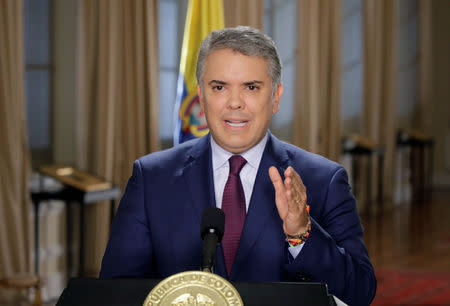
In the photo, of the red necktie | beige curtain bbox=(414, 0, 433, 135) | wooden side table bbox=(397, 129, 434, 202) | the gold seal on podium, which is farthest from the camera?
beige curtain bbox=(414, 0, 433, 135)

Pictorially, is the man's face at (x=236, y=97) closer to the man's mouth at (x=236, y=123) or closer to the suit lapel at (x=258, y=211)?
the man's mouth at (x=236, y=123)

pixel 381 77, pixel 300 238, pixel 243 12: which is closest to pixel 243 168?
pixel 300 238

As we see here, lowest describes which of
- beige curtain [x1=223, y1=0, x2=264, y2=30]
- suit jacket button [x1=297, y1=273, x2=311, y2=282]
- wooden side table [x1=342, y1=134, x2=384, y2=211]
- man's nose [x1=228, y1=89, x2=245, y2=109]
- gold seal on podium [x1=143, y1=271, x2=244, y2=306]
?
wooden side table [x1=342, y1=134, x2=384, y2=211]

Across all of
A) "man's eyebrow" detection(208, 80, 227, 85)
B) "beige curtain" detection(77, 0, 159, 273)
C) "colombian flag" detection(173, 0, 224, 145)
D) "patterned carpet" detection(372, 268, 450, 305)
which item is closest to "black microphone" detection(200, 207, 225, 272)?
"man's eyebrow" detection(208, 80, 227, 85)

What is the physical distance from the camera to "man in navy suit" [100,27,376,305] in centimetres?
174

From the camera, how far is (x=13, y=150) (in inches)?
190

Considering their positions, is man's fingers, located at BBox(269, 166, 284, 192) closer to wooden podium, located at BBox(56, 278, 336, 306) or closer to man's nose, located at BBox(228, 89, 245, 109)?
wooden podium, located at BBox(56, 278, 336, 306)

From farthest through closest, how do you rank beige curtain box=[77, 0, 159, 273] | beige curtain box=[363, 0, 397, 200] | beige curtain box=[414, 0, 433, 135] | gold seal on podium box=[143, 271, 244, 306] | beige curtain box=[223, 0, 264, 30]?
beige curtain box=[414, 0, 433, 135] < beige curtain box=[363, 0, 397, 200] < beige curtain box=[223, 0, 264, 30] < beige curtain box=[77, 0, 159, 273] < gold seal on podium box=[143, 271, 244, 306]

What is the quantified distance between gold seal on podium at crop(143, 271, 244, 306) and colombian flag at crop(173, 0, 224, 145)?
9.76ft

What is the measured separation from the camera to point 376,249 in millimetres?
6918

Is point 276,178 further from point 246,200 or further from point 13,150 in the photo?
point 13,150

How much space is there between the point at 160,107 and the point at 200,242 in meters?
4.74

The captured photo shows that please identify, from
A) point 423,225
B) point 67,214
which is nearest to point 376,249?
point 423,225

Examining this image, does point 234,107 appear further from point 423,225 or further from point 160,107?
point 423,225
